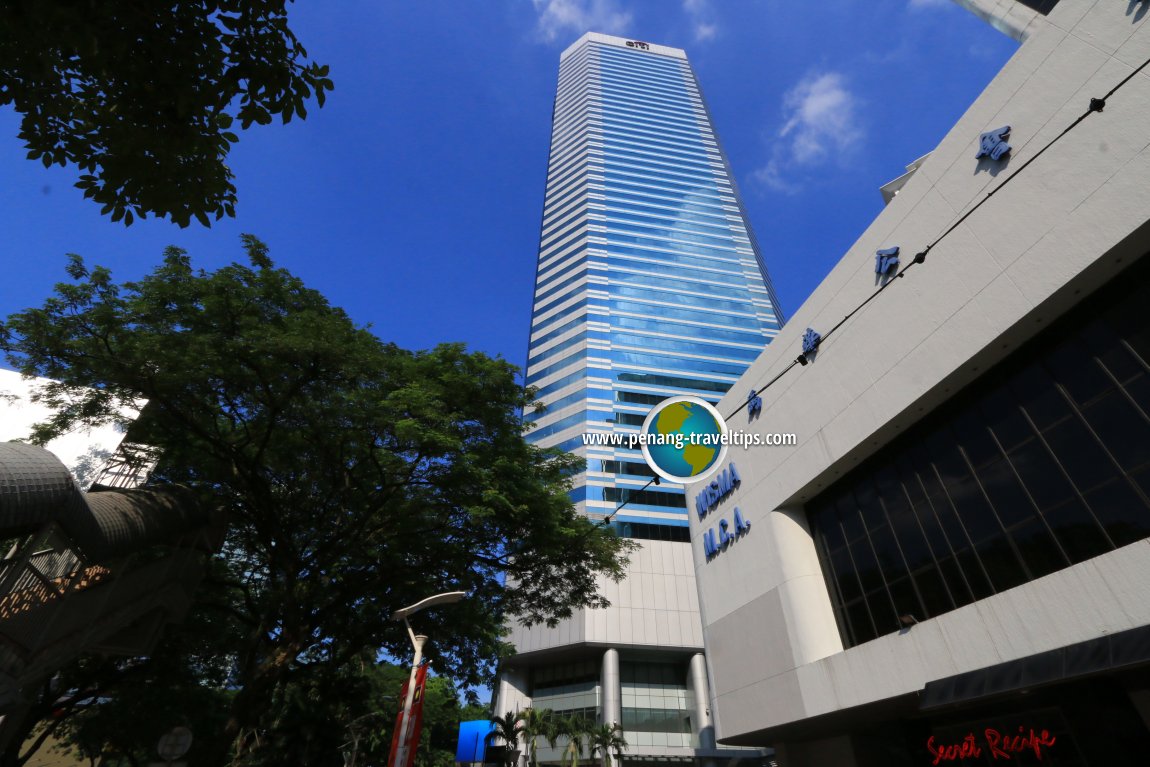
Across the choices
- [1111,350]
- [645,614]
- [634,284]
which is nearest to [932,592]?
[1111,350]

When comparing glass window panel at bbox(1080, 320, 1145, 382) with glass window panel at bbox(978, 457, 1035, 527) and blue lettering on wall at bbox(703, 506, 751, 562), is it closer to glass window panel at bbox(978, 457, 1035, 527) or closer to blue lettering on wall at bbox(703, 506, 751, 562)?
glass window panel at bbox(978, 457, 1035, 527)

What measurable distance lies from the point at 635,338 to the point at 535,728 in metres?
34.0

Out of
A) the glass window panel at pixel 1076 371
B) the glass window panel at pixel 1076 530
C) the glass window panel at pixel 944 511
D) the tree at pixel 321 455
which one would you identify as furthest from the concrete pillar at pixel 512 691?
the glass window panel at pixel 1076 371

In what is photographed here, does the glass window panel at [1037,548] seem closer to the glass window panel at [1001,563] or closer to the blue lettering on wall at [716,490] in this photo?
the glass window panel at [1001,563]

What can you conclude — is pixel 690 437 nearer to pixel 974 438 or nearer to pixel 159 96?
pixel 974 438

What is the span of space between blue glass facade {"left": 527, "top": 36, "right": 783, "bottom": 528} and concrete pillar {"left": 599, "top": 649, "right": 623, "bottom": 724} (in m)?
10.0

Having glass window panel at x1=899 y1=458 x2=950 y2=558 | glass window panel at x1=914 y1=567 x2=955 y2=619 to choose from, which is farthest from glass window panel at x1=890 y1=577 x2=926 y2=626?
glass window panel at x1=899 y1=458 x2=950 y2=558

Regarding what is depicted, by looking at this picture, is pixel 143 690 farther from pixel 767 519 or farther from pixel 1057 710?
pixel 1057 710

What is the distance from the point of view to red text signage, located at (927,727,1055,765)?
35.4ft

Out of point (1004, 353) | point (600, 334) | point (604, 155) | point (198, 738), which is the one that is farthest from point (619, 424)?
point (604, 155)

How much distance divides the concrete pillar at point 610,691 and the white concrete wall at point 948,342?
2067 cm

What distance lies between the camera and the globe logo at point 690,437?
2058cm

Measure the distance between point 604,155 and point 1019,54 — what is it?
6718 cm

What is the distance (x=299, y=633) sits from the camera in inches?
521
